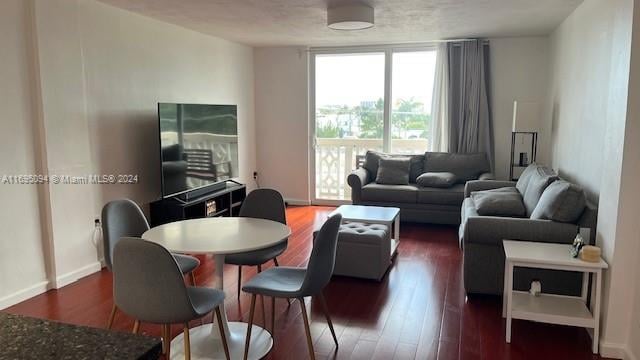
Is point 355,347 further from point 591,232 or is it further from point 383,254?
point 591,232

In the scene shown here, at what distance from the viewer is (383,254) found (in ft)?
13.3

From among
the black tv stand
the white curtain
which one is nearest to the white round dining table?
the black tv stand

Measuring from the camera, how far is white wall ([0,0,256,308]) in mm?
3561

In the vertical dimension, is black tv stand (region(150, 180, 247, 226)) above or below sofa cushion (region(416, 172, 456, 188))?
below

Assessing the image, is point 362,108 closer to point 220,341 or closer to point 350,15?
point 350,15

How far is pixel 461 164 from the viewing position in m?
6.22

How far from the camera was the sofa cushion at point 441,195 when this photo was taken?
5.72 metres

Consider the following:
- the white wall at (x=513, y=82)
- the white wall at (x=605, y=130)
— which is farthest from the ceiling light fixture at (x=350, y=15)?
the white wall at (x=513, y=82)

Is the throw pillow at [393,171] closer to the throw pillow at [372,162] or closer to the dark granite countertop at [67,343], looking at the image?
the throw pillow at [372,162]

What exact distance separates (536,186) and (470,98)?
99.0 inches

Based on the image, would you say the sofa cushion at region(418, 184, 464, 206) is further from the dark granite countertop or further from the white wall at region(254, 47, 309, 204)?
the dark granite countertop

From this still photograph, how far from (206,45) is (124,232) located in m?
3.46

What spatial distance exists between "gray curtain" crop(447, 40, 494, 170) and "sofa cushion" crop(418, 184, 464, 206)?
84cm

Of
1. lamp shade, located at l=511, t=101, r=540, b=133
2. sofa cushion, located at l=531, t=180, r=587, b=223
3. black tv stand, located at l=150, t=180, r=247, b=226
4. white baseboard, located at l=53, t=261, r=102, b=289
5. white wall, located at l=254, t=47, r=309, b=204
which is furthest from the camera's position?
white wall, located at l=254, t=47, r=309, b=204
